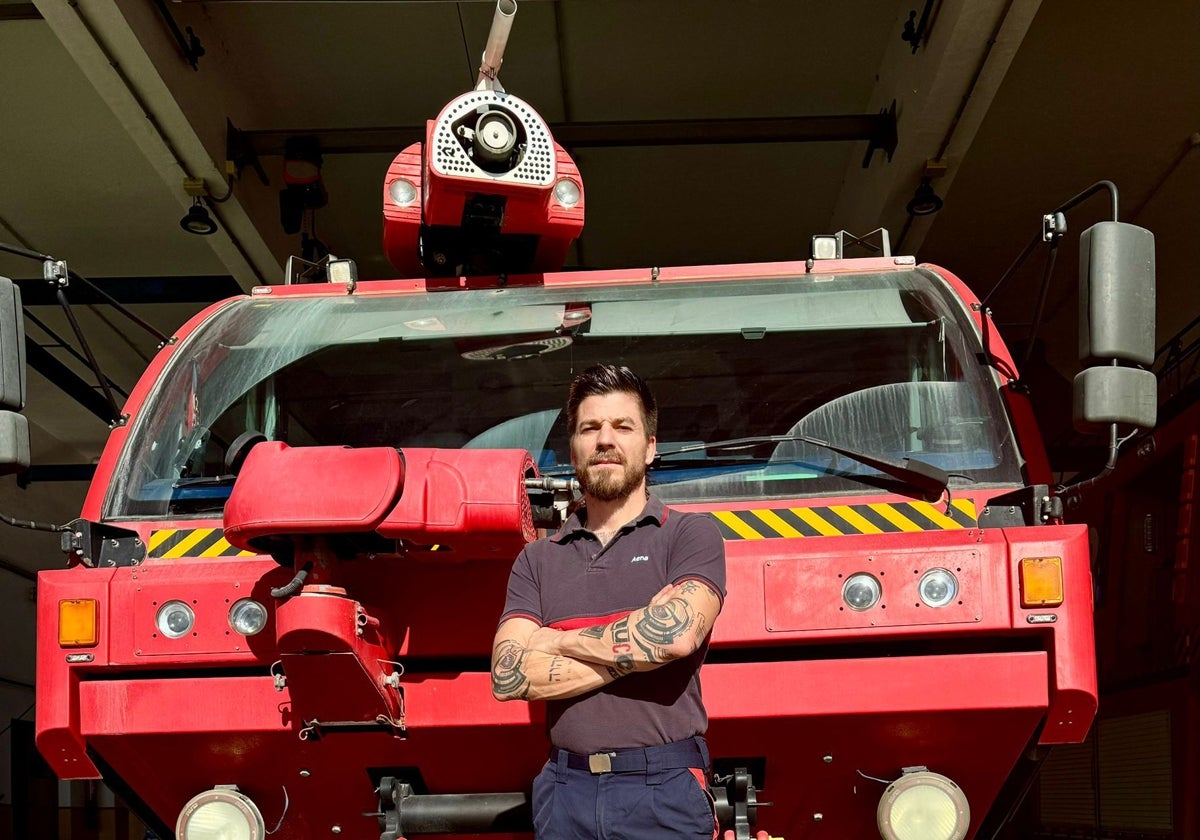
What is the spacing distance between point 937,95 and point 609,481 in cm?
472

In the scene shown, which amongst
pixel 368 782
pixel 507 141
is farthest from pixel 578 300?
pixel 368 782

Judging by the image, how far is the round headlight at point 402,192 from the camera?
4242 millimetres

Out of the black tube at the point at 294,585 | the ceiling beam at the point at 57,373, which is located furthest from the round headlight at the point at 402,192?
the ceiling beam at the point at 57,373

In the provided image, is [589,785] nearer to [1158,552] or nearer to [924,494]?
[924,494]

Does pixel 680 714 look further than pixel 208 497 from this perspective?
No

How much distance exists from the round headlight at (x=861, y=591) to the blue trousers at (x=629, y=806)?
75cm

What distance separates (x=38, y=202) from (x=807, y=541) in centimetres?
748

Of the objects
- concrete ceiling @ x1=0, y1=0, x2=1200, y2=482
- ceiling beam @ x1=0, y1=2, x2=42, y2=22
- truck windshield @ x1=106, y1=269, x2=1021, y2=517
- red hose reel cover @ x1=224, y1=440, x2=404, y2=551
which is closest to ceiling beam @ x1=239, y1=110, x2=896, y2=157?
concrete ceiling @ x1=0, y1=0, x2=1200, y2=482

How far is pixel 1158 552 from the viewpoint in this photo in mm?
5730

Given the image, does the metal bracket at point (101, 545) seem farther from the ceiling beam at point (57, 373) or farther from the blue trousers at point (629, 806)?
the ceiling beam at point (57, 373)

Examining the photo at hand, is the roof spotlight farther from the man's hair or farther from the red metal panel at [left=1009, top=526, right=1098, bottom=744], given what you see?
the red metal panel at [left=1009, top=526, right=1098, bottom=744]

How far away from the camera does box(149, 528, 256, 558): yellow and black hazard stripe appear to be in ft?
11.3

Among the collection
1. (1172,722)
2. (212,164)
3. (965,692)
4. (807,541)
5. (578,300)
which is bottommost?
(1172,722)

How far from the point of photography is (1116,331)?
3.04 m
